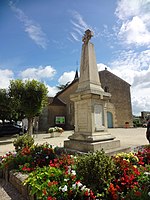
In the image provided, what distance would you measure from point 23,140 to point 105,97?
11.8 ft

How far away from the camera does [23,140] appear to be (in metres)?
5.93

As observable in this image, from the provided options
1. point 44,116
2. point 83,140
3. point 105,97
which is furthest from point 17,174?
point 44,116

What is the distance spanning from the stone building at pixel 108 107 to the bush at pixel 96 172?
2007cm

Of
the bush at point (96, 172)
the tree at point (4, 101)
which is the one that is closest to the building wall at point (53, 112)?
the tree at point (4, 101)

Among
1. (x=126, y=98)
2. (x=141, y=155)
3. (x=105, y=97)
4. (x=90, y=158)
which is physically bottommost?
(x=141, y=155)

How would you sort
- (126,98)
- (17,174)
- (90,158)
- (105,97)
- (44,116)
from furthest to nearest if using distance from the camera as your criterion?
(126,98) < (44,116) < (105,97) < (17,174) < (90,158)

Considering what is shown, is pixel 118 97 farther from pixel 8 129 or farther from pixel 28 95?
pixel 8 129

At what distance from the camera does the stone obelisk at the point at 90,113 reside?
16.7 feet

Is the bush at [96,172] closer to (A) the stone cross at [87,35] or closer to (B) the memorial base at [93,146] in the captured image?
(B) the memorial base at [93,146]

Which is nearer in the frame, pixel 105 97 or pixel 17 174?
pixel 17 174

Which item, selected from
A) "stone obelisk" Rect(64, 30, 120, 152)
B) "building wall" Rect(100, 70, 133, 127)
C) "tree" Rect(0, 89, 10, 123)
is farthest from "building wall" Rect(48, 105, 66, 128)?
"stone obelisk" Rect(64, 30, 120, 152)

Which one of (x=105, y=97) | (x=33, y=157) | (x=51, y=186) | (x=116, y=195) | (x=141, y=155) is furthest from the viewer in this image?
(x=105, y=97)

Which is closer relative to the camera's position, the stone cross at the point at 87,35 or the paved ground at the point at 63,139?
the stone cross at the point at 87,35

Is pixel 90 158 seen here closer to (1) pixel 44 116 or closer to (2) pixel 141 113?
(1) pixel 44 116
